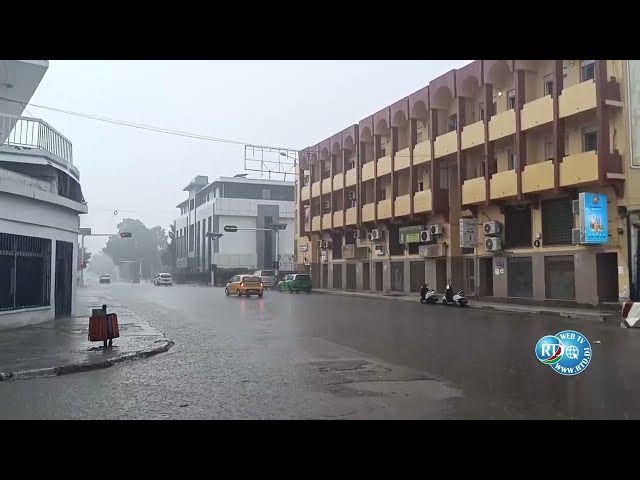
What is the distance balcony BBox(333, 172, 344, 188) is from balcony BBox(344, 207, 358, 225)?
2399 millimetres

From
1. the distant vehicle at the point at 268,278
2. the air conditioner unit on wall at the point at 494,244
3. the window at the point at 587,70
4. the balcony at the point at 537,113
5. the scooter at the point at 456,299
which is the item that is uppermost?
the window at the point at 587,70

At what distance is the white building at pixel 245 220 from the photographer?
7756 centimetres

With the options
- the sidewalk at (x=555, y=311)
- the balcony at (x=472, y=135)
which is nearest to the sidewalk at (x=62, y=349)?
the sidewalk at (x=555, y=311)

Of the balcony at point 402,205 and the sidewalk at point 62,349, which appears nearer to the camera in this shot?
the sidewalk at point 62,349

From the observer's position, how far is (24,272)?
16891 mm

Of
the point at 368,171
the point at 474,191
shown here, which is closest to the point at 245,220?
the point at 368,171

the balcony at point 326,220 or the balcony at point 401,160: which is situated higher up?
the balcony at point 401,160

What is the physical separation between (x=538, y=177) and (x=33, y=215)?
20591mm

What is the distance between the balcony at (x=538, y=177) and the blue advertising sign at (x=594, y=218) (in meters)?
2.36

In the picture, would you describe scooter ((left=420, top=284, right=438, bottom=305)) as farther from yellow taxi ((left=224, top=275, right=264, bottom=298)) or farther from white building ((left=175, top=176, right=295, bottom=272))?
white building ((left=175, top=176, right=295, bottom=272))

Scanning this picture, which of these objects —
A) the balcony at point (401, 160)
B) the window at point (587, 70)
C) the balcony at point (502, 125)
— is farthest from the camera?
the balcony at point (401, 160)

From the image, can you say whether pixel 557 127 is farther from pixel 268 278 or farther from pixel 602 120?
pixel 268 278

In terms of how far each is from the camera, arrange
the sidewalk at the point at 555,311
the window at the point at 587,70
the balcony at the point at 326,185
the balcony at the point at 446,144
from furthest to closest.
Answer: the balcony at the point at 326,185
the balcony at the point at 446,144
the window at the point at 587,70
the sidewalk at the point at 555,311

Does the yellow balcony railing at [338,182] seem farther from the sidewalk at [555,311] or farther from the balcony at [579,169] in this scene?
the balcony at [579,169]
